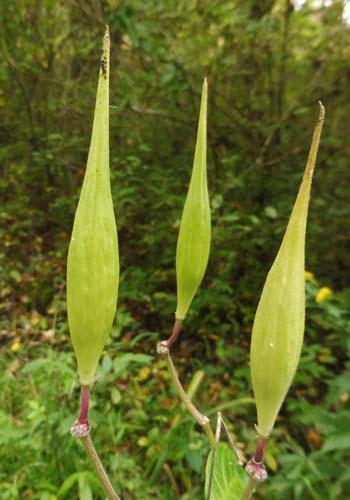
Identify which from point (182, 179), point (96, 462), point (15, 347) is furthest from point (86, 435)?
point (182, 179)

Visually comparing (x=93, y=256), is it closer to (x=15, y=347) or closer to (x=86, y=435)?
(x=86, y=435)

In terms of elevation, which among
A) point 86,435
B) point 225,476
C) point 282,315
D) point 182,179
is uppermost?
point 182,179

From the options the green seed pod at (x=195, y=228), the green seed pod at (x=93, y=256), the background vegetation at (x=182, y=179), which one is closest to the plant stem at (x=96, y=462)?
the green seed pod at (x=93, y=256)

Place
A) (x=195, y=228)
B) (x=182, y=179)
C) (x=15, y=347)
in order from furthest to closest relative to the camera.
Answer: (x=182, y=179) → (x=15, y=347) → (x=195, y=228)

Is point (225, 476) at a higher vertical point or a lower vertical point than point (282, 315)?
lower

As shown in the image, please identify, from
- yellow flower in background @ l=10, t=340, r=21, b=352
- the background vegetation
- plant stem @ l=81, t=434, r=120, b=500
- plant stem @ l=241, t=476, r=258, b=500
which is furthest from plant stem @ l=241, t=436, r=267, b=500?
yellow flower in background @ l=10, t=340, r=21, b=352

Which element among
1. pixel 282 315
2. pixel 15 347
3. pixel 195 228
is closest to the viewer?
pixel 282 315

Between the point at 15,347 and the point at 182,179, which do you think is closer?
the point at 15,347
